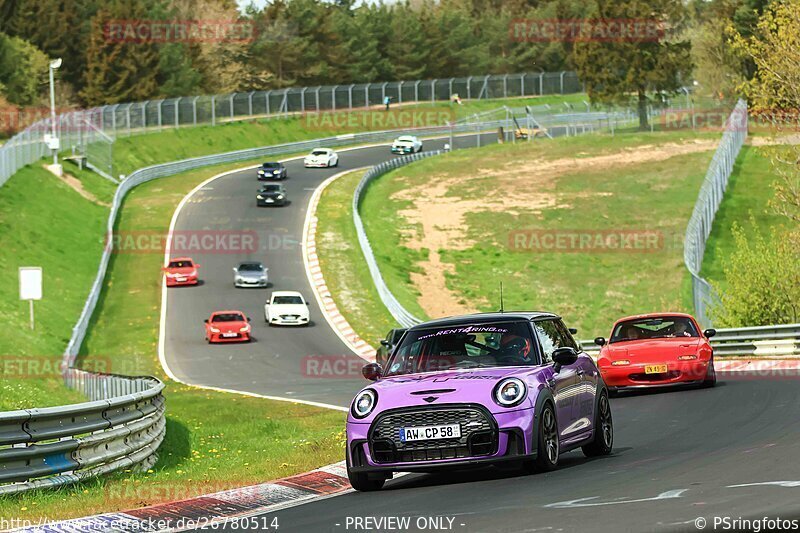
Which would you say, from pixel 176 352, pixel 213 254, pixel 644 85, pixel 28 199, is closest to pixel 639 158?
pixel 644 85

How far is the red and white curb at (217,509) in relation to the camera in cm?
979

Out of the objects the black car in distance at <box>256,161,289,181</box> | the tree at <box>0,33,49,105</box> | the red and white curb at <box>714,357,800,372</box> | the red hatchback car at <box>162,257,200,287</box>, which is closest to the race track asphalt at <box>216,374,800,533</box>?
the red and white curb at <box>714,357,800,372</box>

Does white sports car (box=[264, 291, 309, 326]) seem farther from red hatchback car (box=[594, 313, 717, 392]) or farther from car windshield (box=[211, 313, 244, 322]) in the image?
red hatchback car (box=[594, 313, 717, 392])

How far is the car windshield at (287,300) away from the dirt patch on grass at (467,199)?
527 cm

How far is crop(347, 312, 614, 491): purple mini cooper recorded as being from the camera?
11.5m

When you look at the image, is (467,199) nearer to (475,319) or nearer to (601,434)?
(601,434)

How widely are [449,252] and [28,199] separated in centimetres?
1971

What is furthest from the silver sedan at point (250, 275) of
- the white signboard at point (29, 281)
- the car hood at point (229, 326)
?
the white signboard at point (29, 281)

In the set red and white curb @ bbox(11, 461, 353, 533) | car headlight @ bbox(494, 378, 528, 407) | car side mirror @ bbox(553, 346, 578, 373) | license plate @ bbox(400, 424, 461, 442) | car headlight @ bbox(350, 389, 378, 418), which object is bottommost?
red and white curb @ bbox(11, 461, 353, 533)

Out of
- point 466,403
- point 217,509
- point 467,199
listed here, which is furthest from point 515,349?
point 467,199

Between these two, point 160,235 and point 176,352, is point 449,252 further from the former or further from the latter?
point 176,352

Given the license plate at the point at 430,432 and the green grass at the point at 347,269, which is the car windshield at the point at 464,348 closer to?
the license plate at the point at 430,432

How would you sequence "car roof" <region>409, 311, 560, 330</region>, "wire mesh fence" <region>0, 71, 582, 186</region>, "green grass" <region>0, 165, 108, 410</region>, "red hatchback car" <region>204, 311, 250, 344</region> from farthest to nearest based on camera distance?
"wire mesh fence" <region>0, 71, 582, 186</region> → "red hatchback car" <region>204, 311, 250, 344</region> → "green grass" <region>0, 165, 108, 410</region> → "car roof" <region>409, 311, 560, 330</region>

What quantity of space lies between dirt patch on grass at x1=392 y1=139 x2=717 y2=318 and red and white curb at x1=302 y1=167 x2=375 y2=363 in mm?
Answer: 3826
